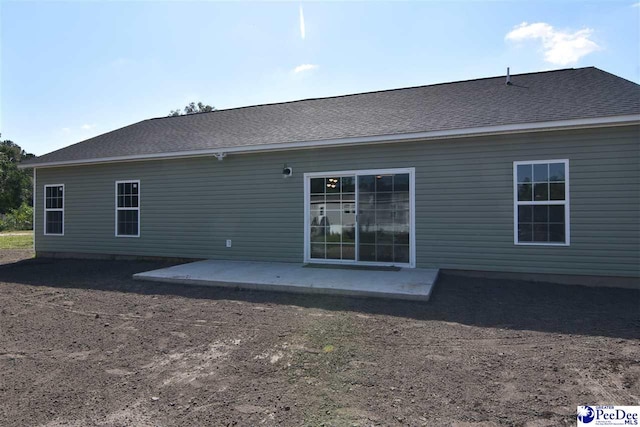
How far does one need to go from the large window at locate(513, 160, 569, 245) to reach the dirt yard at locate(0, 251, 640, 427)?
1079 mm

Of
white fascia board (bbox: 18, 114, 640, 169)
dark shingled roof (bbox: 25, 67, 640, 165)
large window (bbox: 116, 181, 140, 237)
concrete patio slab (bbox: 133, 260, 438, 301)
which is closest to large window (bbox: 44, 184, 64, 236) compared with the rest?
dark shingled roof (bbox: 25, 67, 640, 165)

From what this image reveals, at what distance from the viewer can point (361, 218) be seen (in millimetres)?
7895

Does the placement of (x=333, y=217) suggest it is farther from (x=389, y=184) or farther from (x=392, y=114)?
(x=392, y=114)

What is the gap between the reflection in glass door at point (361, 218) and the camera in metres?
7.64

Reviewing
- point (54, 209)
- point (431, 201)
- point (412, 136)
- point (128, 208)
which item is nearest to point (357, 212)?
point (431, 201)

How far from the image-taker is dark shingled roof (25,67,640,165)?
6.92 m

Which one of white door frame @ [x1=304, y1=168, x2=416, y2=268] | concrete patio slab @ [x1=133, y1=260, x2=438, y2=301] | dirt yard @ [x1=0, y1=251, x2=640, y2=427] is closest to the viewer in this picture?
dirt yard @ [x1=0, y1=251, x2=640, y2=427]

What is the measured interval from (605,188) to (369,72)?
22.7 ft

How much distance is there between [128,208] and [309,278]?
20.8 ft

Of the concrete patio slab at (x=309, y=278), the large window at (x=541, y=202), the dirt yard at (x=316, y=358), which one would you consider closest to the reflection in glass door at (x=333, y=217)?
the concrete patio slab at (x=309, y=278)

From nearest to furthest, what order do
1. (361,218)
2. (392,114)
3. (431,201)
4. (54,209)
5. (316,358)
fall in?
(316,358) < (431,201) < (361,218) < (392,114) < (54,209)

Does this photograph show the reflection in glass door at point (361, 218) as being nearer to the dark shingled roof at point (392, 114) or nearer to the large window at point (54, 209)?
the dark shingled roof at point (392, 114)

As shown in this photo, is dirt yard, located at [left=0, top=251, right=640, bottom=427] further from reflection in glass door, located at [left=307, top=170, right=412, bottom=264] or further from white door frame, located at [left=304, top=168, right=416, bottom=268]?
reflection in glass door, located at [left=307, top=170, right=412, bottom=264]

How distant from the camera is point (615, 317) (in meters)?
4.76
